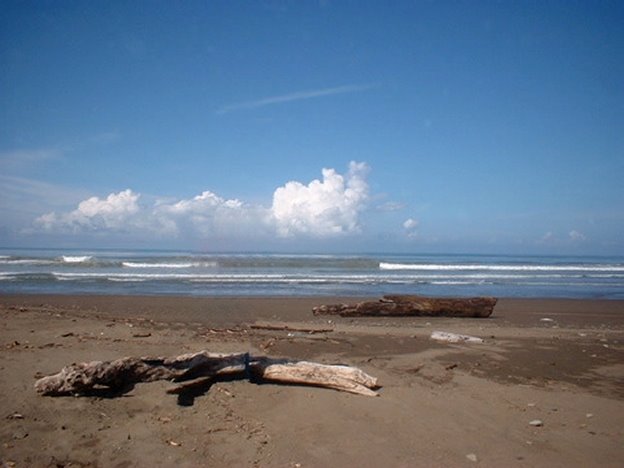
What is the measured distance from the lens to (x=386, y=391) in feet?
17.8

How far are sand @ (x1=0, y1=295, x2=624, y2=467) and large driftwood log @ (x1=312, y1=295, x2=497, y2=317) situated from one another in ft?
13.3

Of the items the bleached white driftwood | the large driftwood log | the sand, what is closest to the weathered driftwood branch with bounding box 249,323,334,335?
the sand

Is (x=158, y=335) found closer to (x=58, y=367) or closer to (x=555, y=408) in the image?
(x=58, y=367)

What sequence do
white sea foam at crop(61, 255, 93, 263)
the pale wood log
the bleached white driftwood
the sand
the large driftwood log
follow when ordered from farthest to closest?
white sea foam at crop(61, 255, 93, 263), the large driftwood log, the bleached white driftwood, the pale wood log, the sand

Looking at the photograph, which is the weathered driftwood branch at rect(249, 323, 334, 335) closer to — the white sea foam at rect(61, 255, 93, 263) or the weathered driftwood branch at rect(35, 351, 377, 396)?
the weathered driftwood branch at rect(35, 351, 377, 396)

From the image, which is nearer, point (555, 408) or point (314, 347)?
point (555, 408)

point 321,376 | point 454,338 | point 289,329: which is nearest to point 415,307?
point 454,338

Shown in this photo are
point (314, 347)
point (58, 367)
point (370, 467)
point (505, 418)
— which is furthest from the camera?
point (314, 347)

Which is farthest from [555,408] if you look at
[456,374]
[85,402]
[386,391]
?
[85,402]

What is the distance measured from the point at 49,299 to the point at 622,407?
18.1 m

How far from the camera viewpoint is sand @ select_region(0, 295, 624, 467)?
12.5ft

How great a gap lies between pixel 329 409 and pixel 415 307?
9.52 metres

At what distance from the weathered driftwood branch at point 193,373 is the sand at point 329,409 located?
138mm

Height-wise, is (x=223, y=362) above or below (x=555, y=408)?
above
